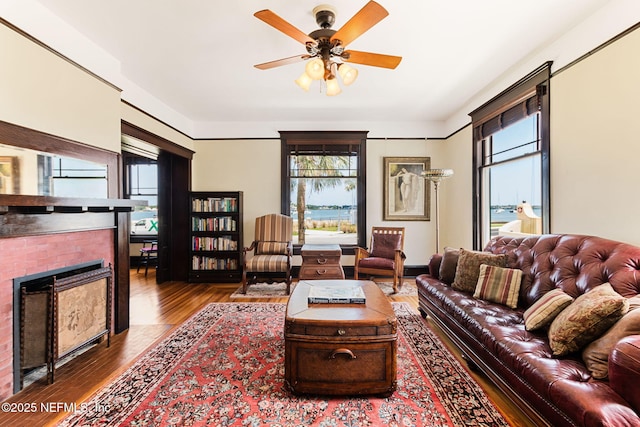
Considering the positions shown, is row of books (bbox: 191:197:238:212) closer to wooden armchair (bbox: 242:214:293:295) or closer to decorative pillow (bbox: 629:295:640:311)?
wooden armchair (bbox: 242:214:293:295)

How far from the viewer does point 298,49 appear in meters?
2.79

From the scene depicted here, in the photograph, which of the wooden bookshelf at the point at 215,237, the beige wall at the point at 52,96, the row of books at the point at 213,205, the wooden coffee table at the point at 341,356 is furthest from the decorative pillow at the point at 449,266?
the beige wall at the point at 52,96

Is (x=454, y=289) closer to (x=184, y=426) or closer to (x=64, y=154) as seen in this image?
(x=184, y=426)

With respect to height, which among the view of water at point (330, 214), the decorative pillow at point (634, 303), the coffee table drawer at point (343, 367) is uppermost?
the view of water at point (330, 214)

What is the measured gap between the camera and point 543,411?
1.36 metres

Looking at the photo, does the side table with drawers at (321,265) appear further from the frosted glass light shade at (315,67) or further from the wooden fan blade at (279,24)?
the wooden fan blade at (279,24)

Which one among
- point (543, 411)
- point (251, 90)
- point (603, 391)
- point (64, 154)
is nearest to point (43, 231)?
point (64, 154)

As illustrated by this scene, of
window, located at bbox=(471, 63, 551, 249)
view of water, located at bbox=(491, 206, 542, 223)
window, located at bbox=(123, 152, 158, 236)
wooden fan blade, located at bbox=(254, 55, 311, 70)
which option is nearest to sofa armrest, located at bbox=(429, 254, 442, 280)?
window, located at bbox=(471, 63, 551, 249)

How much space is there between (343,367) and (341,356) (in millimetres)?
72

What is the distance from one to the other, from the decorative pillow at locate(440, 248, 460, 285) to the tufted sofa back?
1.49ft

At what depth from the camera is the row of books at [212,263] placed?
4.86 metres

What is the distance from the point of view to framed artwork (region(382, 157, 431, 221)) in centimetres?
516

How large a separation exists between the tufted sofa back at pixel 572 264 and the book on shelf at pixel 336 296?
4.45 feet

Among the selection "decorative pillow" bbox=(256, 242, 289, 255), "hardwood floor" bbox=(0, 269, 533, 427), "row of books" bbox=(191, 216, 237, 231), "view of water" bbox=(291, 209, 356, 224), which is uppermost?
"view of water" bbox=(291, 209, 356, 224)
